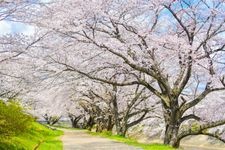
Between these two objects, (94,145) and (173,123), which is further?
(94,145)

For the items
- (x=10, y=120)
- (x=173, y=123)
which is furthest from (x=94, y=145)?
(x=10, y=120)

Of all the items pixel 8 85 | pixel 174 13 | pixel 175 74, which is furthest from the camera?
pixel 8 85

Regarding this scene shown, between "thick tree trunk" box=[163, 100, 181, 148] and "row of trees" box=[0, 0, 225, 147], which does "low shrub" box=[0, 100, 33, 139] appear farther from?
"thick tree trunk" box=[163, 100, 181, 148]

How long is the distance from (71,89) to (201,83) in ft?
57.9

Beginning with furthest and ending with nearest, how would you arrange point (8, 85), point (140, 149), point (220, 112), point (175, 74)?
point (8, 85), point (175, 74), point (220, 112), point (140, 149)

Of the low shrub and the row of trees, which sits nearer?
the low shrub

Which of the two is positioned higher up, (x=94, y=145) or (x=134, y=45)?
(x=134, y=45)

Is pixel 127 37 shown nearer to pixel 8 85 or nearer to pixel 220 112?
pixel 220 112

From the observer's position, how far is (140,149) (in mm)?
18094

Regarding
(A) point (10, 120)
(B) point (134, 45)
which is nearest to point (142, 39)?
(B) point (134, 45)

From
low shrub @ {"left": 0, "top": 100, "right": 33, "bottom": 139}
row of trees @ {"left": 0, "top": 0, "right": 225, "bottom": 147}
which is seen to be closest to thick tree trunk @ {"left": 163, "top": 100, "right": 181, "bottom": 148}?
row of trees @ {"left": 0, "top": 0, "right": 225, "bottom": 147}

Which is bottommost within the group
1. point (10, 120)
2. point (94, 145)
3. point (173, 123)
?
point (94, 145)

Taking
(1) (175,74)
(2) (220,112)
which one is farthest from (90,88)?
(2) (220,112)

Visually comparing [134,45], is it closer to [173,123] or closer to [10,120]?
[173,123]
